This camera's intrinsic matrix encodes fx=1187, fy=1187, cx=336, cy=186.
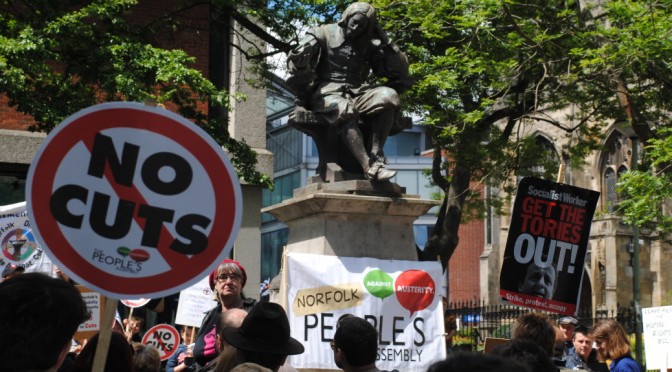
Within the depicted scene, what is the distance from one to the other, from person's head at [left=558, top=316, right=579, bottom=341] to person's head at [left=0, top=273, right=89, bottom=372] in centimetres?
705

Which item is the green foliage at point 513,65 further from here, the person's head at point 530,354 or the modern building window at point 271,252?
the modern building window at point 271,252

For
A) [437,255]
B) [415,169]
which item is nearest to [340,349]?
[437,255]

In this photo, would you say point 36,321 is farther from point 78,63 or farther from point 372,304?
point 78,63

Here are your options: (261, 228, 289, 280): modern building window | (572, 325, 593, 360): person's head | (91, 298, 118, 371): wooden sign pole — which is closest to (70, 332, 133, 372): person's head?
(91, 298, 118, 371): wooden sign pole

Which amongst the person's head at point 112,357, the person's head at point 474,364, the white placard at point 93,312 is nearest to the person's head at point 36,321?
the person's head at point 112,357

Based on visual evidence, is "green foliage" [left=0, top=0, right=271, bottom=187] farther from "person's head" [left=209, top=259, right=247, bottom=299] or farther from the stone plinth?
"person's head" [left=209, top=259, right=247, bottom=299]

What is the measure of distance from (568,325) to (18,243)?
6379 millimetres

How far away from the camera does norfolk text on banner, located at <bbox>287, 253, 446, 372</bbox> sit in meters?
8.66

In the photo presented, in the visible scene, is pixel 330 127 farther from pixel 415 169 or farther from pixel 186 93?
pixel 415 169

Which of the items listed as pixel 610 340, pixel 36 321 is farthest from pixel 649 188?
pixel 36 321

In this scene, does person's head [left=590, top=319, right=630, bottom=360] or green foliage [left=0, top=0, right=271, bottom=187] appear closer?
person's head [left=590, top=319, right=630, bottom=360]

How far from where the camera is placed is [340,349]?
6020mm

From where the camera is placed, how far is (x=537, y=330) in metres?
6.75

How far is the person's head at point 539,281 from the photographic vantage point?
9.97 meters
